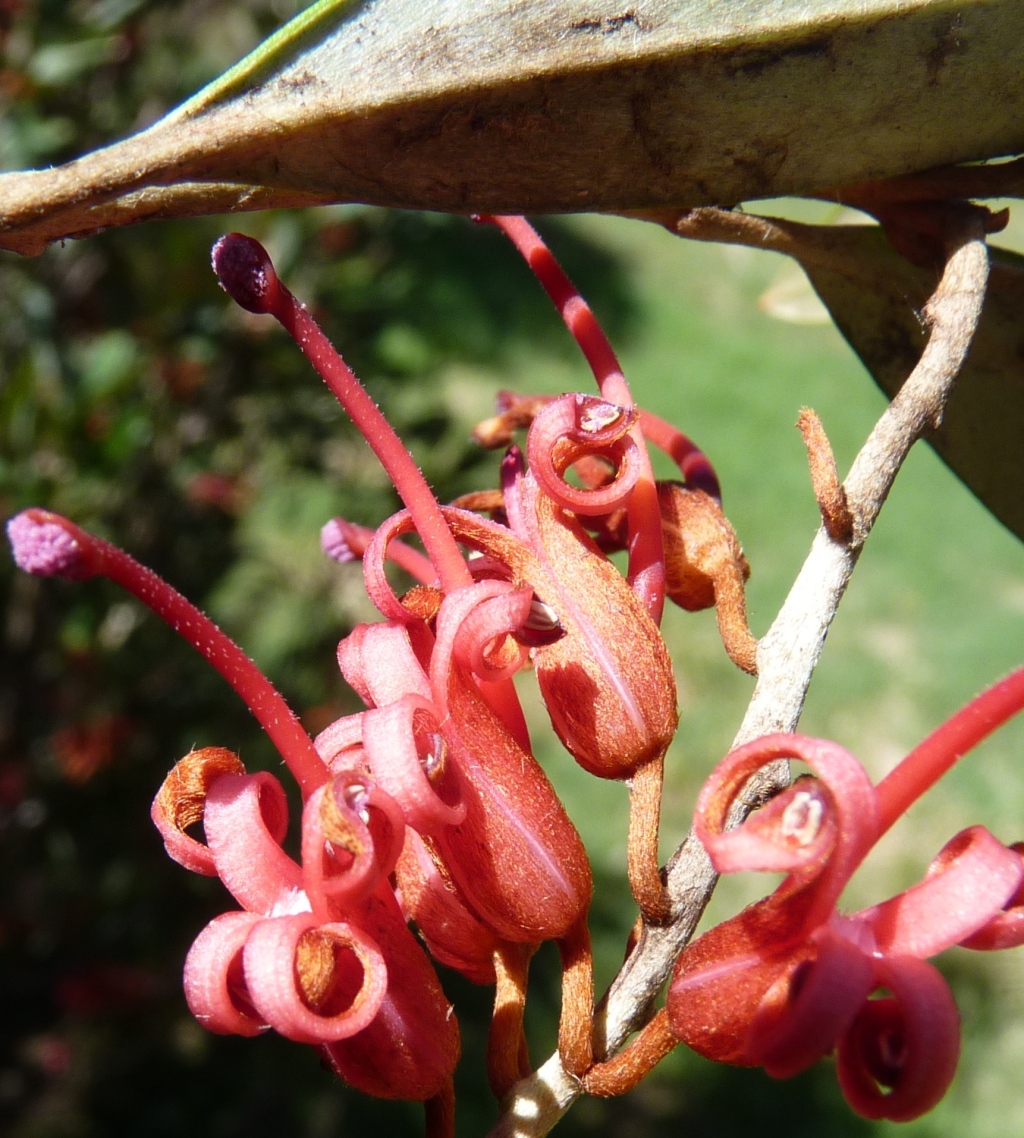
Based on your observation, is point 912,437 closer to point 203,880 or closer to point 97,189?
point 97,189

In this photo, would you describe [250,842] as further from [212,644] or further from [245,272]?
[245,272]

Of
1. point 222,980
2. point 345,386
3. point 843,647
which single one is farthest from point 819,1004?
point 843,647

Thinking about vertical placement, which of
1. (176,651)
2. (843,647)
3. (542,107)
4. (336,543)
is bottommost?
(843,647)

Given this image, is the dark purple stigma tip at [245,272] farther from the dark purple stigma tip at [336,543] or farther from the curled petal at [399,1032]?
the curled petal at [399,1032]

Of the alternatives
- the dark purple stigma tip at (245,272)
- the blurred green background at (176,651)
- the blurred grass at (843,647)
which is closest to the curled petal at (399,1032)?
the dark purple stigma tip at (245,272)

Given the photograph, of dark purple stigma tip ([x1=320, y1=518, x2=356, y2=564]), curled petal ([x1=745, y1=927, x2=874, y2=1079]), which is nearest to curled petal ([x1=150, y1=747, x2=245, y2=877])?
dark purple stigma tip ([x1=320, y1=518, x2=356, y2=564])

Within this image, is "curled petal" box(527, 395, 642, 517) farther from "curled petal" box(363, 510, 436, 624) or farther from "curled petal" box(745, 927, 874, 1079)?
"curled petal" box(745, 927, 874, 1079)

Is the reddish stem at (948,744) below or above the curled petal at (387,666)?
below
